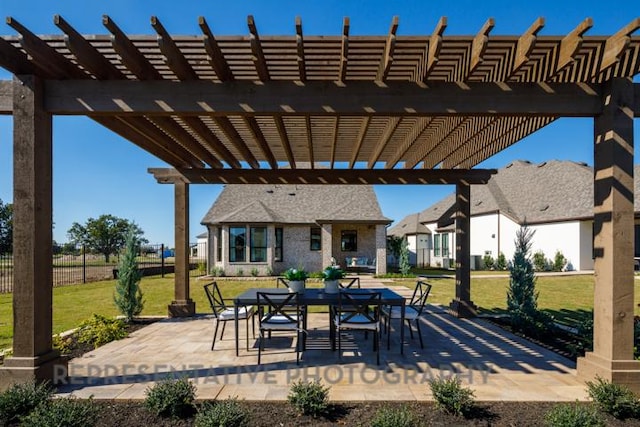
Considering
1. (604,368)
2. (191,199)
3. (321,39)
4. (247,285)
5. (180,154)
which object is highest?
(321,39)

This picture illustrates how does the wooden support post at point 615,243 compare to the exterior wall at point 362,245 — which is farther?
the exterior wall at point 362,245

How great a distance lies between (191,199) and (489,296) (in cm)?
990

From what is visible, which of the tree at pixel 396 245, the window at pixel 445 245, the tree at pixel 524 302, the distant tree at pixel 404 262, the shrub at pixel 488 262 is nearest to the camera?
the tree at pixel 524 302

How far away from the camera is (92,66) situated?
4156 millimetres

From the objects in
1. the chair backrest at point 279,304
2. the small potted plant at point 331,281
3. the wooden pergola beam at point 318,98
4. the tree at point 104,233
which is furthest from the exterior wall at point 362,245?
the tree at point 104,233

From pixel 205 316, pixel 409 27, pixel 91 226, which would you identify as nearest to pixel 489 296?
pixel 205 316

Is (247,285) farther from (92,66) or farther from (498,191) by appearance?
(498,191)

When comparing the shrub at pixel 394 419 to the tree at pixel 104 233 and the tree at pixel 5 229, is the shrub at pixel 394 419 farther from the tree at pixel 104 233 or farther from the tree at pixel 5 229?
the tree at pixel 104 233

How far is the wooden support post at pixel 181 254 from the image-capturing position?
8648 mm

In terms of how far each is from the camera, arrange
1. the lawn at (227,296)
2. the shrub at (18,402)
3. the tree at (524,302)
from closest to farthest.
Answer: the shrub at (18,402), the tree at (524,302), the lawn at (227,296)

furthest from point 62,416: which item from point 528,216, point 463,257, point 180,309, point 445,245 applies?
point 445,245

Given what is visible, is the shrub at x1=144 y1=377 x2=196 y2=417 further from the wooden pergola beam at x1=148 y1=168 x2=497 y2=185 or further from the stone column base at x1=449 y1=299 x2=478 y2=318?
the stone column base at x1=449 y1=299 x2=478 y2=318

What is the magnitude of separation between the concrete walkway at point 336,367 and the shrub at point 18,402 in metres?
0.60

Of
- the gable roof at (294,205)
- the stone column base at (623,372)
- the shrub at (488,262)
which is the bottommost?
the shrub at (488,262)
